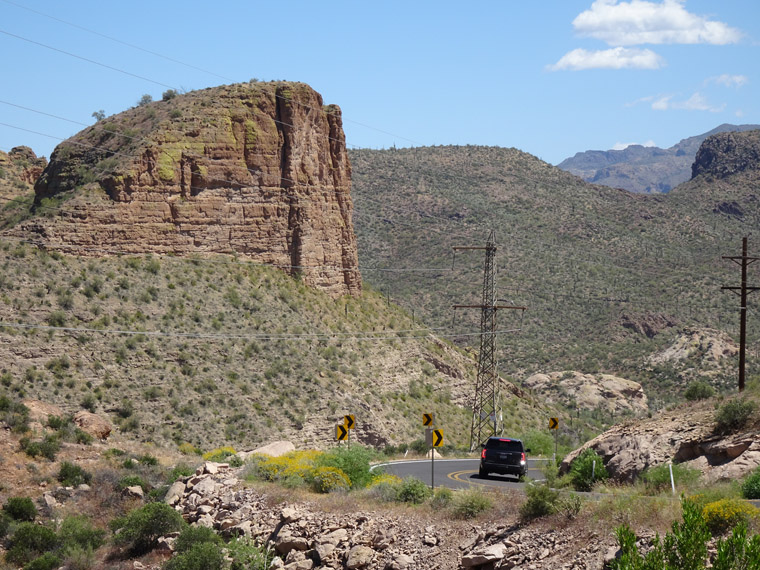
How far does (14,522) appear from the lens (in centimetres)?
2981

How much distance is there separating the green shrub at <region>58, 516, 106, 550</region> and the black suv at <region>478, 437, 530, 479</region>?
40.8 feet

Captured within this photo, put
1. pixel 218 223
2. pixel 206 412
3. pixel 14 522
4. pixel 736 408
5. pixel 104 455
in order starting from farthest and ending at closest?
pixel 218 223, pixel 206 412, pixel 104 455, pixel 14 522, pixel 736 408

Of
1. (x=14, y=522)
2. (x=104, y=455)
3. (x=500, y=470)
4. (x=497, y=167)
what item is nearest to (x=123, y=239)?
(x=104, y=455)

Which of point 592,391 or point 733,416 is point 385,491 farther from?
point 592,391

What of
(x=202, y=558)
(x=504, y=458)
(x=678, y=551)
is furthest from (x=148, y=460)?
(x=678, y=551)

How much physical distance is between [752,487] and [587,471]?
585 centimetres

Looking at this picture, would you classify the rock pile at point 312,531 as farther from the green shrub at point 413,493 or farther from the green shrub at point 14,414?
the green shrub at point 14,414

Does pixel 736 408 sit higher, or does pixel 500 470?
pixel 736 408

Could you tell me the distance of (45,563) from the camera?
27.4m

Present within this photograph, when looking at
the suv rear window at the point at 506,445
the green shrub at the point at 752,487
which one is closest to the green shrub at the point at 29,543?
the suv rear window at the point at 506,445

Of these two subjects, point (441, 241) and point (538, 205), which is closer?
point (441, 241)

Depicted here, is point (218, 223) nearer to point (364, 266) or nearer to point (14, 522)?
point (14, 522)

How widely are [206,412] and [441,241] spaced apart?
5832 cm

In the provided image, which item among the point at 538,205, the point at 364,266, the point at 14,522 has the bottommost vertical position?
the point at 14,522
